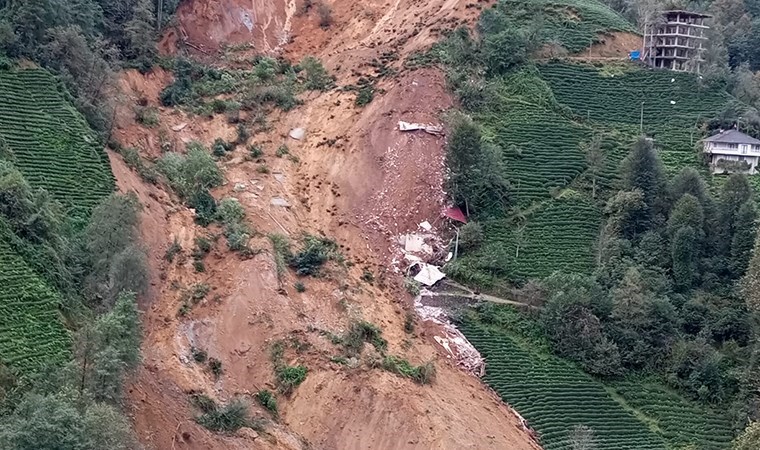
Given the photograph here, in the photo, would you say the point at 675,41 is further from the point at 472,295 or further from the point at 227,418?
the point at 227,418

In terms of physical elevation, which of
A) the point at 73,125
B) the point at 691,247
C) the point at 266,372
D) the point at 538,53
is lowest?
the point at 266,372

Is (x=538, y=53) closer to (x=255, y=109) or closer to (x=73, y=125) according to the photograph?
(x=255, y=109)

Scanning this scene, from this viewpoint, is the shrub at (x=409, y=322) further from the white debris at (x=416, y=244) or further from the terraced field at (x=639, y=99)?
the terraced field at (x=639, y=99)

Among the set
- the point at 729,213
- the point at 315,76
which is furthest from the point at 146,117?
the point at 729,213

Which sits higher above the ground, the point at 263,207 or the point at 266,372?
the point at 263,207

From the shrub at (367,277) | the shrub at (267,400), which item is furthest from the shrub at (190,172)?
the shrub at (267,400)

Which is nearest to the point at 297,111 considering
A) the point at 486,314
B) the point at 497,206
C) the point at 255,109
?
the point at 255,109
